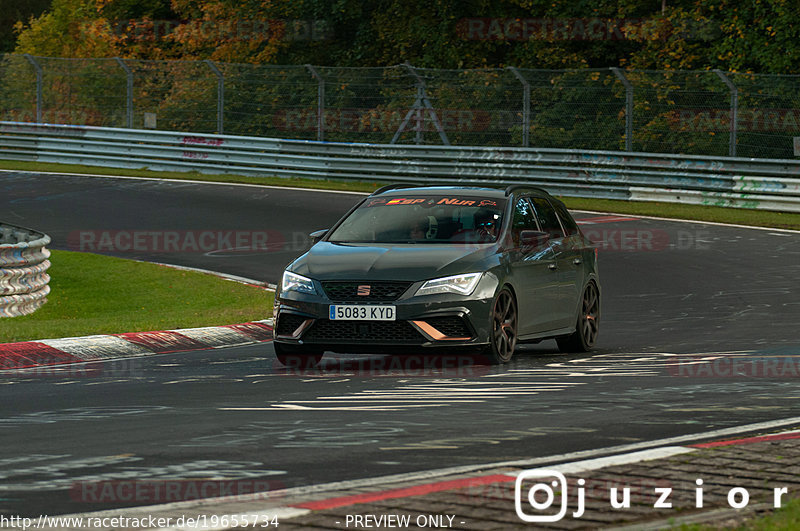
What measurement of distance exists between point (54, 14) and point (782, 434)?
57109 mm

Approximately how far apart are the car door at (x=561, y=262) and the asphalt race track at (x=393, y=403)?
40 centimetres

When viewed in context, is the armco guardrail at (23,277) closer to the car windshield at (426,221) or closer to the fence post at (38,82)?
the car windshield at (426,221)

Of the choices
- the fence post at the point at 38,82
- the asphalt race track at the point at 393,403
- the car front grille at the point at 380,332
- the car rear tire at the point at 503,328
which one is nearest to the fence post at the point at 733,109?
the asphalt race track at the point at 393,403

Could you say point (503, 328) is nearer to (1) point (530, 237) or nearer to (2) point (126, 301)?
(1) point (530, 237)

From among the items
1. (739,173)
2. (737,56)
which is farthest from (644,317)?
(737,56)

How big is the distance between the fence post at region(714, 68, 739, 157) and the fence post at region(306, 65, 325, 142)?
9.35m

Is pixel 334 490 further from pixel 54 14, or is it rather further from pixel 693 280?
pixel 54 14

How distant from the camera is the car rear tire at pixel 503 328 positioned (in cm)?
1092

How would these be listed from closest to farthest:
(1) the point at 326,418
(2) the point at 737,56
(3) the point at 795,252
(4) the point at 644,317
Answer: (1) the point at 326,418, (4) the point at 644,317, (3) the point at 795,252, (2) the point at 737,56

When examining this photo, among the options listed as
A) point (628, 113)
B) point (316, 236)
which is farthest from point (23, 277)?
point (628, 113)

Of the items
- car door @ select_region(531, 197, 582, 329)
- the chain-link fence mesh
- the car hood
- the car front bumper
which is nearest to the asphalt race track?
the car front bumper

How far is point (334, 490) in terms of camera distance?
579 cm

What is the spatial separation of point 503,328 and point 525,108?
64.0ft

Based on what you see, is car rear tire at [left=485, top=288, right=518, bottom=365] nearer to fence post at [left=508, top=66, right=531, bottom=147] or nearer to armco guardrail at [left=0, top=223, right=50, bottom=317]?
armco guardrail at [left=0, top=223, right=50, bottom=317]
